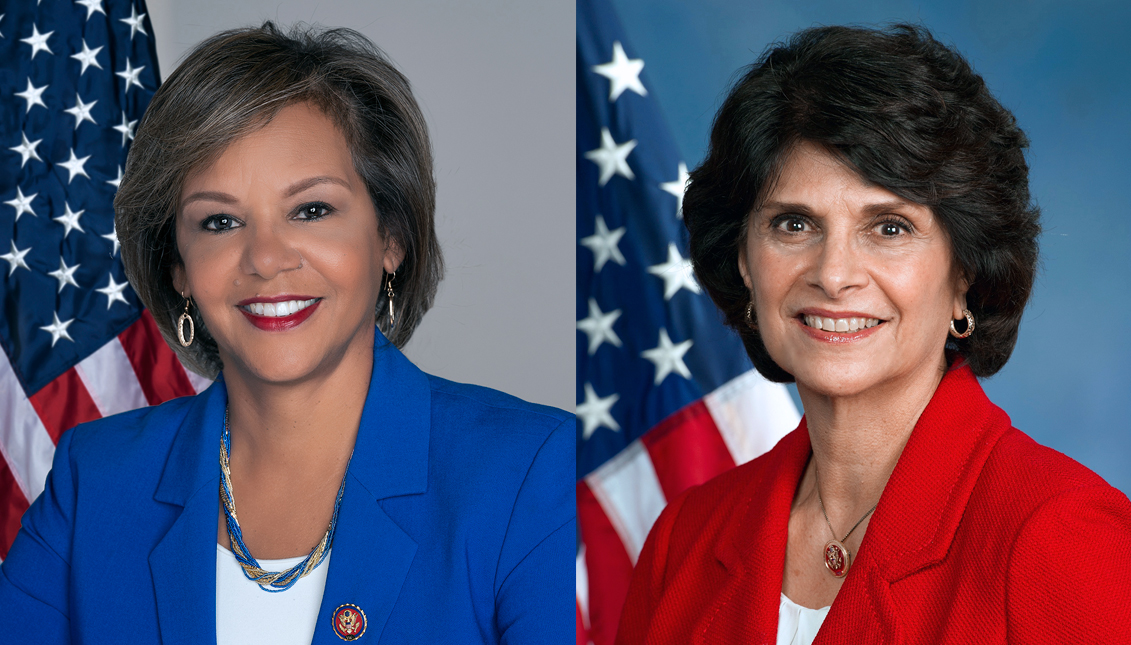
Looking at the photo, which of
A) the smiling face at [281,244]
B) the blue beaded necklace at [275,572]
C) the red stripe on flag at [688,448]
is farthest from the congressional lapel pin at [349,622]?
the red stripe on flag at [688,448]

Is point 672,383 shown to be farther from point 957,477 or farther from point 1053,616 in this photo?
point 1053,616

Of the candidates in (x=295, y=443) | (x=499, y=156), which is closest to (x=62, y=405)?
(x=295, y=443)

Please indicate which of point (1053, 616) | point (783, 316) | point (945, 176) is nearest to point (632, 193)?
point (783, 316)

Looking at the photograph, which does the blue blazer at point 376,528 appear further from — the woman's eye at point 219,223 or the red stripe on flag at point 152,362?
the red stripe on flag at point 152,362

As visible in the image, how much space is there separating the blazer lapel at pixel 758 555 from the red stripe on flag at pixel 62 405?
1.78 metres

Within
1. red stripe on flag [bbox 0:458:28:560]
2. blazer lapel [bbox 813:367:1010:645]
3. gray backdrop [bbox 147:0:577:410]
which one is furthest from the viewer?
red stripe on flag [bbox 0:458:28:560]

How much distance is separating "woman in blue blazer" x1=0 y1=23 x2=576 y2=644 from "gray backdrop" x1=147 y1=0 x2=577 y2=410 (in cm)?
12

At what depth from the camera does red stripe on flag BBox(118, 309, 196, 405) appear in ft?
8.84

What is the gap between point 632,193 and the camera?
2.56 metres

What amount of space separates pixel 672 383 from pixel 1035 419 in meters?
0.87

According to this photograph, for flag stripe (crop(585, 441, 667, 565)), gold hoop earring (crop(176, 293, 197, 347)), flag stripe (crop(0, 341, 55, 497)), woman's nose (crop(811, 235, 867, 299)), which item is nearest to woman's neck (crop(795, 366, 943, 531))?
woman's nose (crop(811, 235, 867, 299))

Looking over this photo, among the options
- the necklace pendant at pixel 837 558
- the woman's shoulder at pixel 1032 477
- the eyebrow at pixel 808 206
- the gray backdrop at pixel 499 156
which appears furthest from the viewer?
the gray backdrop at pixel 499 156

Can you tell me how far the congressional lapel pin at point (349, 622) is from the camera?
64.1 inches

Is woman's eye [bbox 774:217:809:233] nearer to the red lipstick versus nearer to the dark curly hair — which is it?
the dark curly hair
